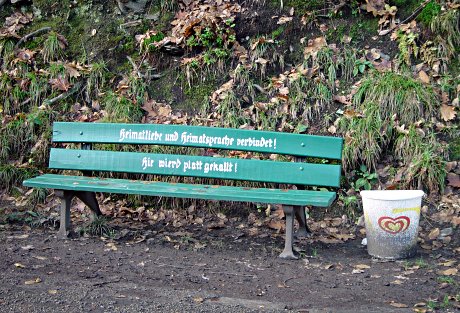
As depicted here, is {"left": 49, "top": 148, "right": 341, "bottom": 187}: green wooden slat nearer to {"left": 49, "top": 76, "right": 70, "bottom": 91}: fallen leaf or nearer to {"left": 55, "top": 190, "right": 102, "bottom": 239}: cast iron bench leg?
{"left": 55, "top": 190, "right": 102, "bottom": 239}: cast iron bench leg

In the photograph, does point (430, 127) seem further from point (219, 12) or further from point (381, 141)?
point (219, 12)

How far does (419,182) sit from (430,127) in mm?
722

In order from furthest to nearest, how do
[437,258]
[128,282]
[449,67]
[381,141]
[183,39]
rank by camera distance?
[183,39] < [449,67] < [381,141] < [437,258] < [128,282]

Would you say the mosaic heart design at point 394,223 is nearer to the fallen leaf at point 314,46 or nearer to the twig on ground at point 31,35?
the fallen leaf at point 314,46

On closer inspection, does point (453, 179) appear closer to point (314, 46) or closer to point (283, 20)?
point (314, 46)

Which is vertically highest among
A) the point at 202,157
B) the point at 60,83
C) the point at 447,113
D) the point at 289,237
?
the point at 60,83

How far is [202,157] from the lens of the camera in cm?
645

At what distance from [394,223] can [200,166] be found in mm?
1834

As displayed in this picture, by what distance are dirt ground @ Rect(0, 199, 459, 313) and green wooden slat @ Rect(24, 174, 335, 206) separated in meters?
0.47

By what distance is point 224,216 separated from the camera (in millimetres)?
6984

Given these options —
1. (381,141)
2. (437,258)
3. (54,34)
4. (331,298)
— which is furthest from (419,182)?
(54,34)

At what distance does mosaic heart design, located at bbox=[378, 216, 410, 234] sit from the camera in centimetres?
564

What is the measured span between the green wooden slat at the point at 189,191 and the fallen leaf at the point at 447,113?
1.92 metres

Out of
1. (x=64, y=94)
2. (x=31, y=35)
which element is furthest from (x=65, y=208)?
(x=31, y=35)
